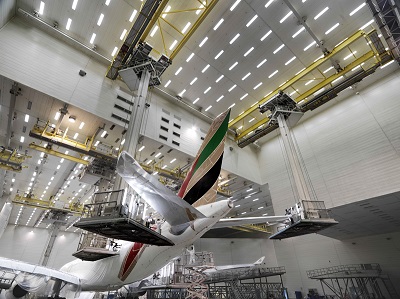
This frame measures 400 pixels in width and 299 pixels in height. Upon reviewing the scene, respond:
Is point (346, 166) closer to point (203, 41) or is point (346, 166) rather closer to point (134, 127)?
point (203, 41)

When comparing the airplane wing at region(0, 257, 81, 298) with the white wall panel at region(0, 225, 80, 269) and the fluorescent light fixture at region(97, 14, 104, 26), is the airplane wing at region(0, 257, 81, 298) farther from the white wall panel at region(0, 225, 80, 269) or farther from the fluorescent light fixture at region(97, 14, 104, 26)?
the white wall panel at region(0, 225, 80, 269)

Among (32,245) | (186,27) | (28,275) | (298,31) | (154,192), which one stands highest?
(186,27)

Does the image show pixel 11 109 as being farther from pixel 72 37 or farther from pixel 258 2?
pixel 258 2

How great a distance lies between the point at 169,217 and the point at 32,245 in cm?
4517

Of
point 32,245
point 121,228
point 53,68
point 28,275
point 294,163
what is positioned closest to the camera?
point 121,228

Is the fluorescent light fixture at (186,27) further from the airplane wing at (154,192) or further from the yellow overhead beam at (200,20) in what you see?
the airplane wing at (154,192)

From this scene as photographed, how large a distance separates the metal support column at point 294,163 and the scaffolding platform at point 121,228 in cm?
1082

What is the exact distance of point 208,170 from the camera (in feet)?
23.5

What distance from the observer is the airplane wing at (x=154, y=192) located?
13.5ft

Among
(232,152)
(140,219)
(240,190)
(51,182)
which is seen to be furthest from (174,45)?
(51,182)

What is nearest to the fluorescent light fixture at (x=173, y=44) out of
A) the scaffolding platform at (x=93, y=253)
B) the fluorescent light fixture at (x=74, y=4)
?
the fluorescent light fixture at (x=74, y=4)

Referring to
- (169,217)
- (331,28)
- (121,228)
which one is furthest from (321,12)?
(121,228)

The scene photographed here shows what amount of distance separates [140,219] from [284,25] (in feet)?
53.7

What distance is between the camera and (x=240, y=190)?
24.6m
